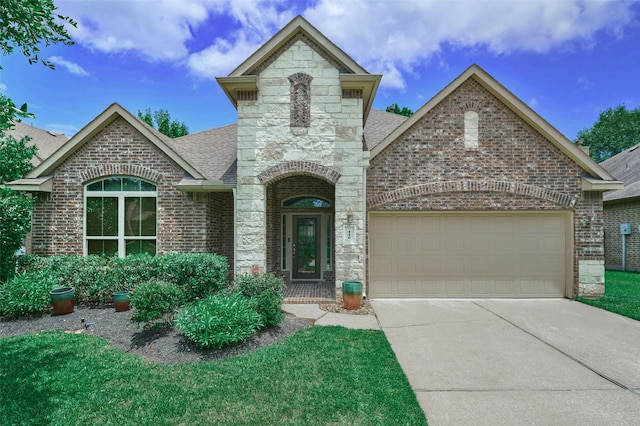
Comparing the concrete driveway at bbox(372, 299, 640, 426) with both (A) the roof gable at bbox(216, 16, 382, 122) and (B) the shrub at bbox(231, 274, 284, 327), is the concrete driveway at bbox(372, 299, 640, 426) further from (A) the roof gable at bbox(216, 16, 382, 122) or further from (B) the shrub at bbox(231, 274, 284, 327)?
(A) the roof gable at bbox(216, 16, 382, 122)

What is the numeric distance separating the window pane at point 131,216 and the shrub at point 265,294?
394 cm

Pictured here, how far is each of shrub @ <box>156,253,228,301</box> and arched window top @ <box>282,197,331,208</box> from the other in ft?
13.6

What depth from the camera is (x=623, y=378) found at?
14.7ft

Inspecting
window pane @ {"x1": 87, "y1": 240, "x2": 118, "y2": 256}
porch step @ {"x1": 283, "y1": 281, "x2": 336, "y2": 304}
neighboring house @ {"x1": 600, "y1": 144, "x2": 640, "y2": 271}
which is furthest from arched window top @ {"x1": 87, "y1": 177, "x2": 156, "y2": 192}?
neighboring house @ {"x1": 600, "y1": 144, "x2": 640, "y2": 271}

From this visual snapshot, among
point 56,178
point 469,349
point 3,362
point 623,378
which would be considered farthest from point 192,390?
point 56,178

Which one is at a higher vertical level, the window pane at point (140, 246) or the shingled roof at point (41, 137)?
the shingled roof at point (41, 137)

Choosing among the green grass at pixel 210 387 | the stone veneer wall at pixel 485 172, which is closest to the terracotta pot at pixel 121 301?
the green grass at pixel 210 387

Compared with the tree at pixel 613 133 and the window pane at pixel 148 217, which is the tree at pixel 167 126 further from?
the tree at pixel 613 133

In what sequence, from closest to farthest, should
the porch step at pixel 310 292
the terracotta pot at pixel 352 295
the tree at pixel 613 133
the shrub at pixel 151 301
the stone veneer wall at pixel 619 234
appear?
1. the shrub at pixel 151 301
2. the terracotta pot at pixel 352 295
3. the porch step at pixel 310 292
4. the stone veneer wall at pixel 619 234
5. the tree at pixel 613 133

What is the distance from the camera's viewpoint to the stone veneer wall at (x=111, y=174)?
895 cm

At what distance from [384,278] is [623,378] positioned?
5.24 m

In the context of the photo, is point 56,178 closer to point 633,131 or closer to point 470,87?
point 470,87

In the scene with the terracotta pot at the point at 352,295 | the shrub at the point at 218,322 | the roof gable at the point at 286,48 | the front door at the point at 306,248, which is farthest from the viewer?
the front door at the point at 306,248

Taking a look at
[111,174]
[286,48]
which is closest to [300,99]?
[286,48]
